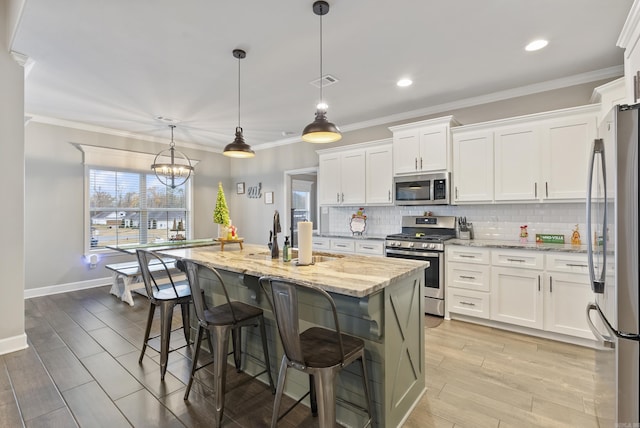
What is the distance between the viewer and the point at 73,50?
2.82 metres

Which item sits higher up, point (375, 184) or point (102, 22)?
point (102, 22)

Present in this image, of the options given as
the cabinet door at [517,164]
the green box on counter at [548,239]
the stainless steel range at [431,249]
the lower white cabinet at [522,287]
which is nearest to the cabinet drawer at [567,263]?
the lower white cabinet at [522,287]

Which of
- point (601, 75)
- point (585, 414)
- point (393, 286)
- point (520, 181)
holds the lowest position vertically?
point (585, 414)

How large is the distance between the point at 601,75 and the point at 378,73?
2392 mm

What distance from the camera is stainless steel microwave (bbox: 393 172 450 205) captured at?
12.9ft

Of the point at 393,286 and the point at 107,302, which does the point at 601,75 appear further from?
the point at 107,302

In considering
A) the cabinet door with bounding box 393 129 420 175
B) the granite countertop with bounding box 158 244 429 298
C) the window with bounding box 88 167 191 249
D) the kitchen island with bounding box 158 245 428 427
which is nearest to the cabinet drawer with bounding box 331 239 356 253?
the cabinet door with bounding box 393 129 420 175

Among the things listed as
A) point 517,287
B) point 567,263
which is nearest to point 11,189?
point 517,287

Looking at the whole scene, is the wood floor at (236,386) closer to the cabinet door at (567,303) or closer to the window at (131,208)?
the cabinet door at (567,303)

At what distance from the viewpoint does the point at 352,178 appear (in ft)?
16.0

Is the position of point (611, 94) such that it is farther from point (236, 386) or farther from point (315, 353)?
point (236, 386)

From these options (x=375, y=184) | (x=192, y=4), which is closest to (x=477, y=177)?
(x=375, y=184)

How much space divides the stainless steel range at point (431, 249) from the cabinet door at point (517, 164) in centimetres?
80

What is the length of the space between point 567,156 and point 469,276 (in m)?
1.65
